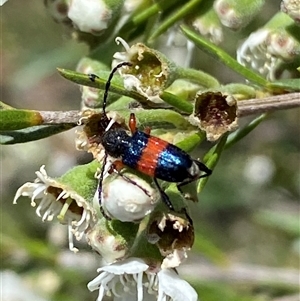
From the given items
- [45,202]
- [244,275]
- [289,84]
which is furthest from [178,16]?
[244,275]

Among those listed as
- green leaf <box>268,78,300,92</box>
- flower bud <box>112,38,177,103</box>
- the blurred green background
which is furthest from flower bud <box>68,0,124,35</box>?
the blurred green background

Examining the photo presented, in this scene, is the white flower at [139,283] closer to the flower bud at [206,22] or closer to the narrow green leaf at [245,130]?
the narrow green leaf at [245,130]

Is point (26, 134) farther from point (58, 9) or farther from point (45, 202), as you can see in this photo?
point (58, 9)

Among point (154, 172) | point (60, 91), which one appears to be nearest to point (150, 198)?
point (154, 172)

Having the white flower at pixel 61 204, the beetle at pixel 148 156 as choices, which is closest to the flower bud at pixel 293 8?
the beetle at pixel 148 156

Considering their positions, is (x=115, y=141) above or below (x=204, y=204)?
above
